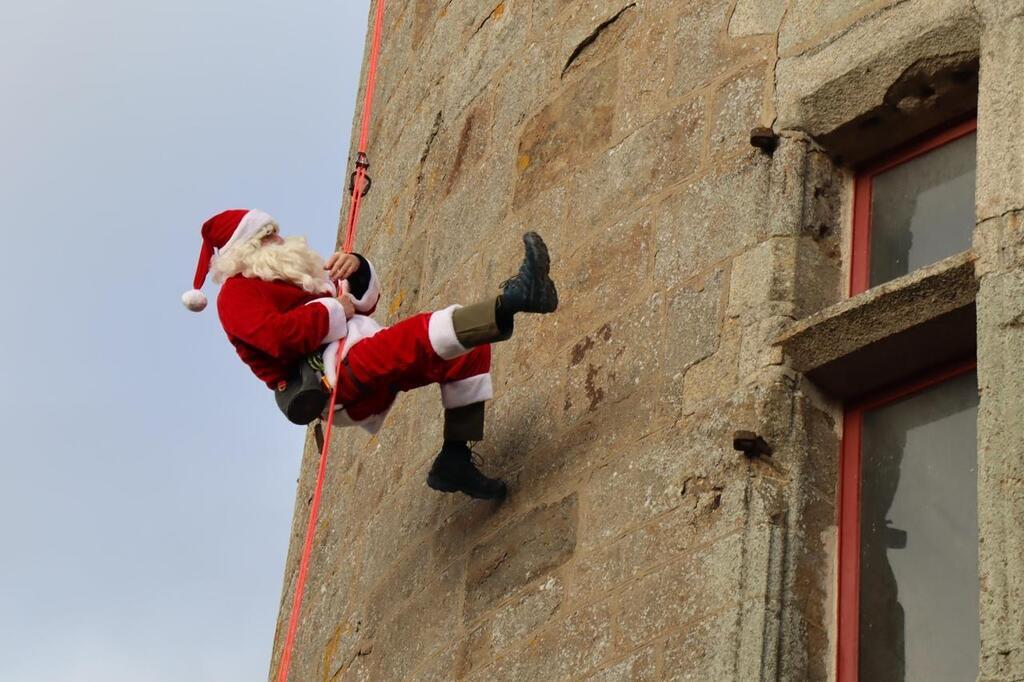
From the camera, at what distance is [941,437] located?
16.0ft

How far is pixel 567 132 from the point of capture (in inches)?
244

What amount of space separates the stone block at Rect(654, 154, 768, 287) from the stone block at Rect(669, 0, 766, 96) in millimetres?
316

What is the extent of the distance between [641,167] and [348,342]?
2.87ft

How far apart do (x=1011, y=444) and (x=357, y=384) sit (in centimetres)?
203

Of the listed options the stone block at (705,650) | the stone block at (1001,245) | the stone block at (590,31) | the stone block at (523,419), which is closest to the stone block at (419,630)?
the stone block at (523,419)

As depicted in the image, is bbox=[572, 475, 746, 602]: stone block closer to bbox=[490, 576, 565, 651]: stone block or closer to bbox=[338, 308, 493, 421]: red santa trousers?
bbox=[490, 576, 565, 651]: stone block

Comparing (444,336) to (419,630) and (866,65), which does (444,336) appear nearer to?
(419,630)

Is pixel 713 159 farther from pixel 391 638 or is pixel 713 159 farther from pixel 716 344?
pixel 391 638

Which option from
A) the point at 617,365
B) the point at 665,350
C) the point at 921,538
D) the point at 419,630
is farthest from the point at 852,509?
the point at 419,630

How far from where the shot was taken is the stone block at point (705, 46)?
5645 mm

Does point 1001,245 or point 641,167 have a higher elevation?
point 641,167

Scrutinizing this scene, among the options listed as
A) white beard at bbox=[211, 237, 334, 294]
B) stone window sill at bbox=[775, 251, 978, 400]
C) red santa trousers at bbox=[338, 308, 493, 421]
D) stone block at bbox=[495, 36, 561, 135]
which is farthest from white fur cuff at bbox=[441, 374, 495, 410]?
Result: stone window sill at bbox=[775, 251, 978, 400]

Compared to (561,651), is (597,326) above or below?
above

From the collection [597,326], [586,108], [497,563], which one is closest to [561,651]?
[497,563]
